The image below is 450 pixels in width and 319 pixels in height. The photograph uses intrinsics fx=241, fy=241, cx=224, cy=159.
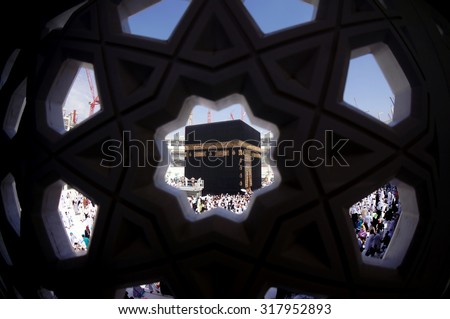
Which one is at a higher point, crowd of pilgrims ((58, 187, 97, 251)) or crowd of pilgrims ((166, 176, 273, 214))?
crowd of pilgrims ((58, 187, 97, 251))

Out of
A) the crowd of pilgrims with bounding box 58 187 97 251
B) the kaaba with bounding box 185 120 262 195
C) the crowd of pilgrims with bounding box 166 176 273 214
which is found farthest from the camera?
the kaaba with bounding box 185 120 262 195

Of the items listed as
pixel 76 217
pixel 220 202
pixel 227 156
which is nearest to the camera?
pixel 76 217

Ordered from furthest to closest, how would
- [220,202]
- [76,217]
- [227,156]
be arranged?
1. [227,156]
2. [220,202]
3. [76,217]

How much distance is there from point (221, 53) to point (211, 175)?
75.5ft

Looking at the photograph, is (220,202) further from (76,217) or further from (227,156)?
(76,217)

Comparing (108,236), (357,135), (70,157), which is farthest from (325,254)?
(70,157)

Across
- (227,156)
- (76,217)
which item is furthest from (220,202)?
(76,217)

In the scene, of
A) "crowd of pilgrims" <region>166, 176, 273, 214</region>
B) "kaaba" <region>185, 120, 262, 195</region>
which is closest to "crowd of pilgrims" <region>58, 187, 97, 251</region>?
"crowd of pilgrims" <region>166, 176, 273, 214</region>

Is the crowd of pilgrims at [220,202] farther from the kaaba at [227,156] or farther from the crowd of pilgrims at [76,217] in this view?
the crowd of pilgrims at [76,217]

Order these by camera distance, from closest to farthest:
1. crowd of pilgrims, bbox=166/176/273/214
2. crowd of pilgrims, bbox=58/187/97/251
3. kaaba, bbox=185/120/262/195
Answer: crowd of pilgrims, bbox=58/187/97/251
crowd of pilgrims, bbox=166/176/273/214
kaaba, bbox=185/120/262/195

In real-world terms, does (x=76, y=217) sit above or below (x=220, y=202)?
above

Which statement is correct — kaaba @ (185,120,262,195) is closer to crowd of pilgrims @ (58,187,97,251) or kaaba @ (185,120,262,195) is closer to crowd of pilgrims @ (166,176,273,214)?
crowd of pilgrims @ (166,176,273,214)

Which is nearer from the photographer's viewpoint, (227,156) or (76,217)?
(76,217)

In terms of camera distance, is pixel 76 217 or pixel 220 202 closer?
pixel 76 217
